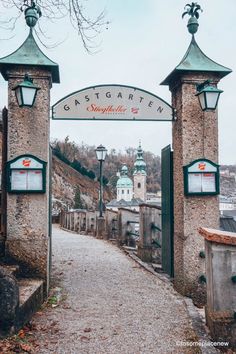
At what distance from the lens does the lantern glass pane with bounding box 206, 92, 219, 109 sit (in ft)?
24.4

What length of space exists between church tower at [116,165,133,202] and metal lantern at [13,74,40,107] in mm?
97594

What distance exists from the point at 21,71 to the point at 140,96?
2.07 meters

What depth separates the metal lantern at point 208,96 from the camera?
7395 mm

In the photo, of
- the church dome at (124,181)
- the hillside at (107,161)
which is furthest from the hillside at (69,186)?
the church dome at (124,181)

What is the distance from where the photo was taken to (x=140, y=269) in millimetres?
10000

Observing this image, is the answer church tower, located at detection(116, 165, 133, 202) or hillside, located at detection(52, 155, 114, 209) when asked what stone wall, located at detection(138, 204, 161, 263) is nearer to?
hillside, located at detection(52, 155, 114, 209)

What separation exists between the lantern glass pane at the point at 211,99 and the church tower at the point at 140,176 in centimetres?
8754

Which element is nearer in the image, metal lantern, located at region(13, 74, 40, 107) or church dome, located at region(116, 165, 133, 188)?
metal lantern, located at region(13, 74, 40, 107)

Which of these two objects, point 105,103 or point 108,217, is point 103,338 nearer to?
point 105,103

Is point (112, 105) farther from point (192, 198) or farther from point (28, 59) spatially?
point (192, 198)

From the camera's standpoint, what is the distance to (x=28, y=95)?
7000mm

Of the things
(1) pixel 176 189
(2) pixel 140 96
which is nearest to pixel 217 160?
(1) pixel 176 189

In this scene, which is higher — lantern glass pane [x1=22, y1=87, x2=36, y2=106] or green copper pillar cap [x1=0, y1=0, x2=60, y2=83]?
green copper pillar cap [x1=0, y1=0, x2=60, y2=83]

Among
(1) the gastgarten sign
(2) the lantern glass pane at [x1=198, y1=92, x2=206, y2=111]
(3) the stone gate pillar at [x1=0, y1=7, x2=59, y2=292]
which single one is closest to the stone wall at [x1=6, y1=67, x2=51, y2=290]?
(3) the stone gate pillar at [x1=0, y1=7, x2=59, y2=292]
